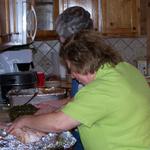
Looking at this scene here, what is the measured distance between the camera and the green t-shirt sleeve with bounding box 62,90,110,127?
4.22 feet

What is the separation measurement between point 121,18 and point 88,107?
99.8 inches

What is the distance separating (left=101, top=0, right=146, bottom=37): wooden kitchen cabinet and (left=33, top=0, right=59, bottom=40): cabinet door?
458 mm

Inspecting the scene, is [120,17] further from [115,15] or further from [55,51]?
[55,51]

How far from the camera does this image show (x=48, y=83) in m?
3.11

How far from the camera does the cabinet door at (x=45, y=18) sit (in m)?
3.62

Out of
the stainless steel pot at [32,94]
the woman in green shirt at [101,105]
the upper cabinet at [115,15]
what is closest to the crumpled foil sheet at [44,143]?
the woman in green shirt at [101,105]

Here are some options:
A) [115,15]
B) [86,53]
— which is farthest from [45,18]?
[86,53]

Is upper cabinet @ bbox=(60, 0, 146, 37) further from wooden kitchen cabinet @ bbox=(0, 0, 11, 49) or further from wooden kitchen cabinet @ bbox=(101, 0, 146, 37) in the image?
wooden kitchen cabinet @ bbox=(0, 0, 11, 49)

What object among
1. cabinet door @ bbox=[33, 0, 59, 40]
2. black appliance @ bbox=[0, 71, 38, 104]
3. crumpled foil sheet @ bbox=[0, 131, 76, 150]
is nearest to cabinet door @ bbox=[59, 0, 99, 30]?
cabinet door @ bbox=[33, 0, 59, 40]

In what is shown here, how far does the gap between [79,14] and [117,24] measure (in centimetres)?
165

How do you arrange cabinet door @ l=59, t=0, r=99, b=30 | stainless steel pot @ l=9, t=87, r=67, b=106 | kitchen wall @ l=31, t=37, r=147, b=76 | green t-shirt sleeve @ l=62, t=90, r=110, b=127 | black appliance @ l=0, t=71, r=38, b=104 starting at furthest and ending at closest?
kitchen wall @ l=31, t=37, r=147, b=76
cabinet door @ l=59, t=0, r=99, b=30
black appliance @ l=0, t=71, r=38, b=104
stainless steel pot @ l=9, t=87, r=67, b=106
green t-shirt sleeve @ l=62, t=90, r=110, b=127

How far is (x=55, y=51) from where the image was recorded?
388cm

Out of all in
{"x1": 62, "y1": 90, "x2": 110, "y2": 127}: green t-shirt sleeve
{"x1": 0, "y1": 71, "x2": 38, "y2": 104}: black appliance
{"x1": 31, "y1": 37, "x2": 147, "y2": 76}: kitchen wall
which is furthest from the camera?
{"x1": 31, "y1": 37, "x2": 147, "y2": 76}: kitchen wall

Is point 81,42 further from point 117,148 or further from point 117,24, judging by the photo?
point 117,24
